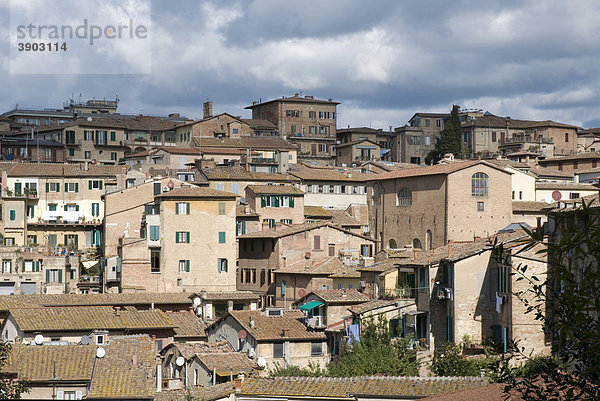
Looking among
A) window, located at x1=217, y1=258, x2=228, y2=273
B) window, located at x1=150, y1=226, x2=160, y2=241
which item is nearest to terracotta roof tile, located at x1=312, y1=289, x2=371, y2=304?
window, located at x1=217, y1=258, x2=228, y2=273

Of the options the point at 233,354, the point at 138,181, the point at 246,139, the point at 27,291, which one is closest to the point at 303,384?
the point at 233,354

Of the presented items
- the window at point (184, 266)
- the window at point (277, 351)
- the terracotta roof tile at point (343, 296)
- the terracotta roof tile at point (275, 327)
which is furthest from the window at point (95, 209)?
the window at point (277, 351)

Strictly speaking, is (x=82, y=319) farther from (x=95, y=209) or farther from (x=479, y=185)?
(x=95, y=209)

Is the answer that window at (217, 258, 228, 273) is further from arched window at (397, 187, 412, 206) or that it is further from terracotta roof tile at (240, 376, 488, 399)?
terracotta roof tile at (240, 376, 488, 399)

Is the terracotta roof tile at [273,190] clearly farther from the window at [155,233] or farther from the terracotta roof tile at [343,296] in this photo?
the terracotta roof tile at [343,296]

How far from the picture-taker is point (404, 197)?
68.8 metres

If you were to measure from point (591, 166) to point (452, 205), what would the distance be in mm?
25865

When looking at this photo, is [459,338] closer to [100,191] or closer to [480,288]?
[480,288]

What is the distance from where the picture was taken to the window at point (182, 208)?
66438 mm

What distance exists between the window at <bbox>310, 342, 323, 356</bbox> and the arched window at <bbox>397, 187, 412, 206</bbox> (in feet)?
77.0

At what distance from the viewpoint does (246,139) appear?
9925 centimetres

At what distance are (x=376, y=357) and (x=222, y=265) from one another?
28.2 meters

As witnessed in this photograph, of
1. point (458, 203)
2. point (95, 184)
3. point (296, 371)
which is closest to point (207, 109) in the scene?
point (95, 184)

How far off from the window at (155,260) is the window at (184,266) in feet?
4.52
